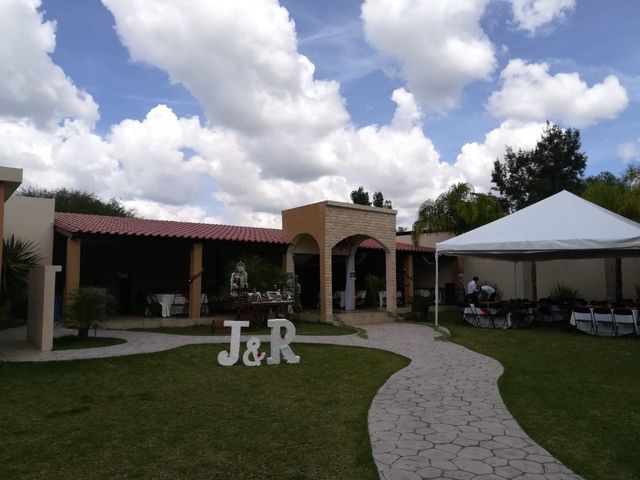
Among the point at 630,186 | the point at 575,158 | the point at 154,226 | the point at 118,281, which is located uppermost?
the point at 575,158

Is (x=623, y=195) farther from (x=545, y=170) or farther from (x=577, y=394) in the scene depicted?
(x=545, y=170)

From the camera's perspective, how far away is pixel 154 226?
606 inches

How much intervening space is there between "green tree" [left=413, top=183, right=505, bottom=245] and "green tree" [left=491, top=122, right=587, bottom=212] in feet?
51.2

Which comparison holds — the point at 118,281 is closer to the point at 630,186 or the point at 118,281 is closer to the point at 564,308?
the point at 564,308

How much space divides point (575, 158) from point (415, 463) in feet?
110

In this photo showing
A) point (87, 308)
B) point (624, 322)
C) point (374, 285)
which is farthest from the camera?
point (374, 285)

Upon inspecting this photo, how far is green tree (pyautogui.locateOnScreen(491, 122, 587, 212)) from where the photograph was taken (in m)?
32.7

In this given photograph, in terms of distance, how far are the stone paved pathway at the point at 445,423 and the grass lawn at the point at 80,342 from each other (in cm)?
48

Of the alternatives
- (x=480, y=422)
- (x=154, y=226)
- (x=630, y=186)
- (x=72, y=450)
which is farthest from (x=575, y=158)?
(x=72, y=450)

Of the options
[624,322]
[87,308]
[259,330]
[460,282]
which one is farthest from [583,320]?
[87,308]

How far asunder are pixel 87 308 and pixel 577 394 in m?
9.48

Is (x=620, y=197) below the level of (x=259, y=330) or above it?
above

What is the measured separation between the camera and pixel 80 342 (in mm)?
10500

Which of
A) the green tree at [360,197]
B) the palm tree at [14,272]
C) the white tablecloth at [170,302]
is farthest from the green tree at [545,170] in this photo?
the palm tree at [14,272]
